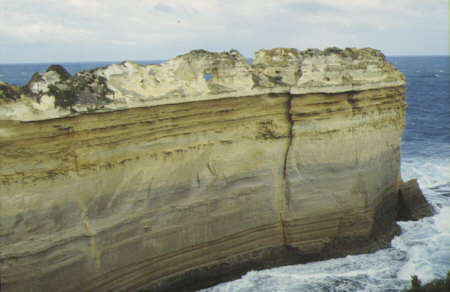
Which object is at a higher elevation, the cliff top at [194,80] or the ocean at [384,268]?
the cliff top at [194,80]

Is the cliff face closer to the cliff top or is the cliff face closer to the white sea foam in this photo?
the cliff top

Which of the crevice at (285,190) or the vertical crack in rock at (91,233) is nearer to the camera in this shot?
the vertical crack in rock at (91,233)

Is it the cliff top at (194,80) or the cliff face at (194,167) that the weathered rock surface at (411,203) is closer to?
the cliff face at (194,167)

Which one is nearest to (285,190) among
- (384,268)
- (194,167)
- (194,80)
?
(194,167)

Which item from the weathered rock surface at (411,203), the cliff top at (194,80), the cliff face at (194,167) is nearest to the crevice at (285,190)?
the cliff face at (194,167)

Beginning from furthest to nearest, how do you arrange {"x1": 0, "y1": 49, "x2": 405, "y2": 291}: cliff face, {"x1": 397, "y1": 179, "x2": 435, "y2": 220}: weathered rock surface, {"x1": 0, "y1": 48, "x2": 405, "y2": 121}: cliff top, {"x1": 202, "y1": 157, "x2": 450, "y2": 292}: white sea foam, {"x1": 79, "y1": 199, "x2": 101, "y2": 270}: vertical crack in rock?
{"x1": 397, "y1": 179, "x2": 435, "y2": 220}: weathered rock surface < {"x1": 202, "y1": 157, "x2": 450, "y2": 292}: white sea foam < {"x1": 79, "y1": 199, "x2": 101, "y2": 270}: vertical crack in rock < {"x1": 0, "y1": 49, "x2": 405, "y2": 291}: cliff face < {"x1": 0, "y1": 48, "x2": 405, "y2": 121}: cliff top

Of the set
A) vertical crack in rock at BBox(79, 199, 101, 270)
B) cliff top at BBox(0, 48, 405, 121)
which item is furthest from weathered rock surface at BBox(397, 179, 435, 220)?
vertical crack in rock at BBox(79, 199, 101, 270)

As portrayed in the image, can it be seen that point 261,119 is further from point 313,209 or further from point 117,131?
point 117,131
